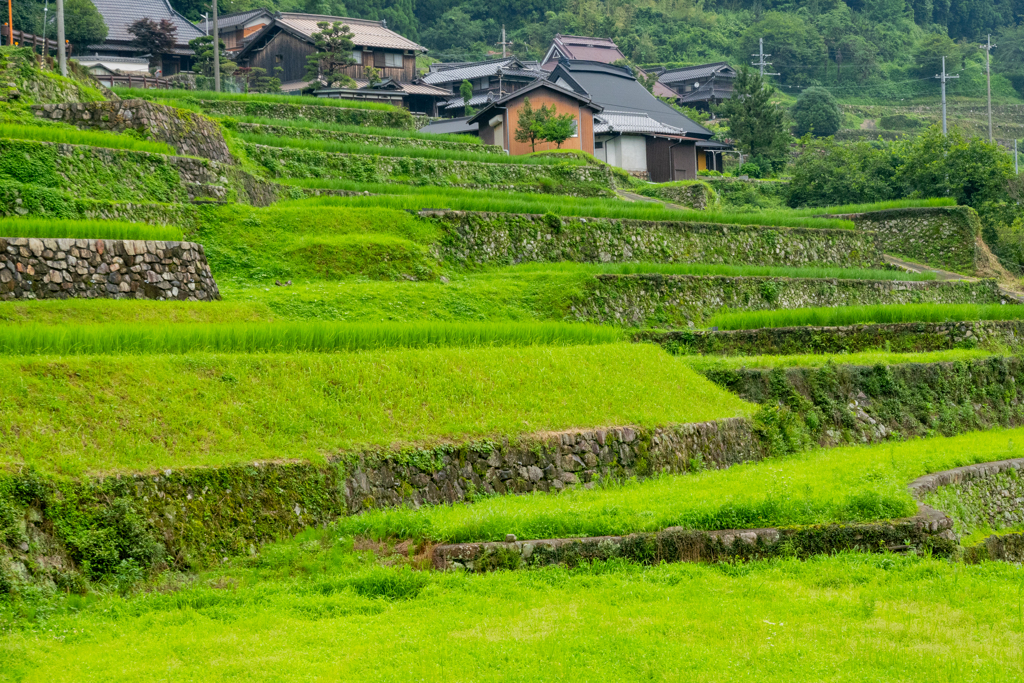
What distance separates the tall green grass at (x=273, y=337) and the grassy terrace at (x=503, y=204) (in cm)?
679

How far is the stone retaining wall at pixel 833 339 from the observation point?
16.5m

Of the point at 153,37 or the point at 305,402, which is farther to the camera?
the point at 153,37

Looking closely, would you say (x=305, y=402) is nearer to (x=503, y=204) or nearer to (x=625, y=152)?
(x=503, y=204)

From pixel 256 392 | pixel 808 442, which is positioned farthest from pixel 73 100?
pixel 808 442

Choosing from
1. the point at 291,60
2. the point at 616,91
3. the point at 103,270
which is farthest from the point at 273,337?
the point at 616,91

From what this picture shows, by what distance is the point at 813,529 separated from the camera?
336 inches

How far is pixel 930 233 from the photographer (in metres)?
31.4

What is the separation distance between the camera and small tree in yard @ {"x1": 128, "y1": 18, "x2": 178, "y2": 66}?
47.0 meters

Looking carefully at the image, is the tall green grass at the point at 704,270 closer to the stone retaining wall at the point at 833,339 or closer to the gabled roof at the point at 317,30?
the stone retaining wall at the point at 833,339

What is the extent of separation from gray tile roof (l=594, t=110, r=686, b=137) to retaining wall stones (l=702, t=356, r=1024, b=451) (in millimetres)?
30879

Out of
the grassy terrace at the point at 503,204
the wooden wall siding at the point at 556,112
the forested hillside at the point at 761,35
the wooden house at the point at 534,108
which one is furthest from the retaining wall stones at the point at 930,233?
the forested hillside at the point at 761,35

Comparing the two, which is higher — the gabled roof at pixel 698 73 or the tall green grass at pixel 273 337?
the gabled roof at pixel 698 73

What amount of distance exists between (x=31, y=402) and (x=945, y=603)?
762 centimetres

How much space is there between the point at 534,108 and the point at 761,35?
131 ft
